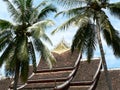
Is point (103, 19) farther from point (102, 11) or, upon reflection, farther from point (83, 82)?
point (83, 82)

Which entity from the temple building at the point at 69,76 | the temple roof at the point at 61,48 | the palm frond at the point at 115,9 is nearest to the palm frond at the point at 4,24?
the palm frond at the point at 115,9

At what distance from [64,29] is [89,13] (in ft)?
7.24

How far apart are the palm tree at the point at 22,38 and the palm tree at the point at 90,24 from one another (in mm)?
2141

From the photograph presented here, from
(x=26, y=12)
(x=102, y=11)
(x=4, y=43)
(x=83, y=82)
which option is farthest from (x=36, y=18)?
(x=83, y=82)

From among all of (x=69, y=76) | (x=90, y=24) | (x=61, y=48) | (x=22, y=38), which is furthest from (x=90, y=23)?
(x=61, y=48)

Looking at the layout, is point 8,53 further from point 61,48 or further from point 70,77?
point 61,48

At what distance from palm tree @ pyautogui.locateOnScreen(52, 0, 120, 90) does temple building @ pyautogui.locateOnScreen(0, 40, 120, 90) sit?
1297 cm

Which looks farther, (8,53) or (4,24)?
(8,53)

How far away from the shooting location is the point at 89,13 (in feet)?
98.0

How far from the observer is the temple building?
145ft

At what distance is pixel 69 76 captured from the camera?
150 ft

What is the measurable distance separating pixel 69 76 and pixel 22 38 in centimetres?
1483

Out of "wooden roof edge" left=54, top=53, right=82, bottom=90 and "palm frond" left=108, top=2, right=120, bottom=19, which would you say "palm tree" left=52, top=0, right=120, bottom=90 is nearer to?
"palm frond" left=108, top=2, right=120, bottom=19

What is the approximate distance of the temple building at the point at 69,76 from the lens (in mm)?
44062
